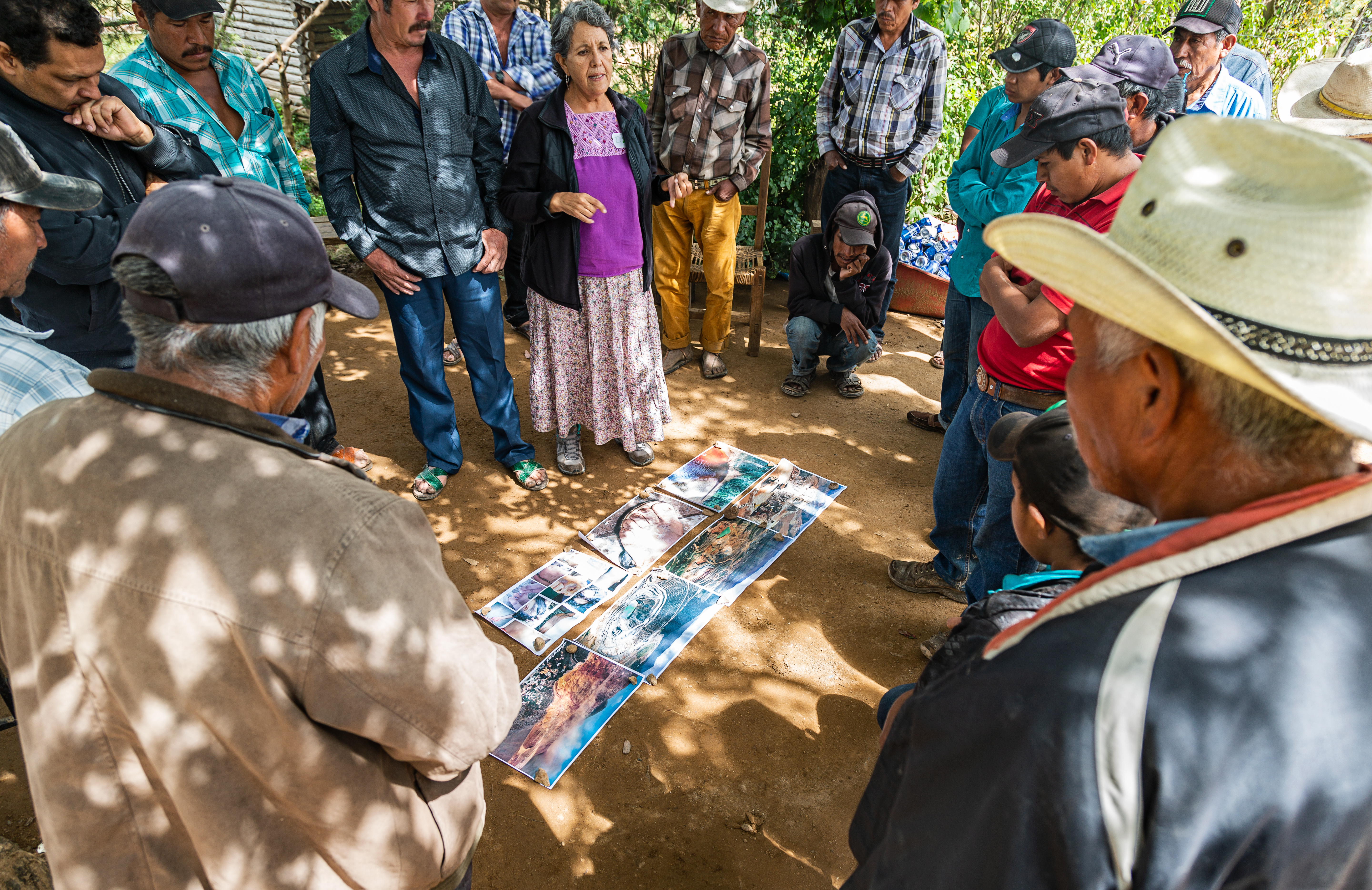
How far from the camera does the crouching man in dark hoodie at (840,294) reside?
462cm

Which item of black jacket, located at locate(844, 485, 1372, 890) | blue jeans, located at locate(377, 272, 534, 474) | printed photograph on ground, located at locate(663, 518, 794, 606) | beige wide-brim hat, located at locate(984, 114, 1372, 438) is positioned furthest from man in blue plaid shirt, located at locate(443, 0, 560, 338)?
black jacket, located at locate(844, 485, 1372, 890)

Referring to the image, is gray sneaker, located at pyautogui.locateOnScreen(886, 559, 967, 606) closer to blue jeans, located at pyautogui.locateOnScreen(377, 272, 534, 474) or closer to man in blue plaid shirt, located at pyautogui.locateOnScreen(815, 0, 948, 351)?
blue jeans, located at pyautogui.locateOnScreen(377, 272, 534, 474)

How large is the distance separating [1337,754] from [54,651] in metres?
1.59

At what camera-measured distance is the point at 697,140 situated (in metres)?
4.72

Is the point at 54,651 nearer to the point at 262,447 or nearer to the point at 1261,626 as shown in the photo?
the point at 262,447

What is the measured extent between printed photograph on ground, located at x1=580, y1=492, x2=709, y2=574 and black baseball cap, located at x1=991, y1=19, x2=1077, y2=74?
8.61 ft

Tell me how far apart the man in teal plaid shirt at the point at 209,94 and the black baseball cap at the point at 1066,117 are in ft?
9.28

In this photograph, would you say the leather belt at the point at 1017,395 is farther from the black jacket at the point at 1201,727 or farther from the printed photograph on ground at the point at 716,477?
the black jacket at the point at 1201,727

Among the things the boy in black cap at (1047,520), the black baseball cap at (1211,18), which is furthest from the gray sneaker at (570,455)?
the black baseball cap at (1211,18)

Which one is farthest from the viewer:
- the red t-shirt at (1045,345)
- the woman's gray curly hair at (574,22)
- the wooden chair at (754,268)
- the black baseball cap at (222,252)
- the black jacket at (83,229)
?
the wooden chair at (754,268)

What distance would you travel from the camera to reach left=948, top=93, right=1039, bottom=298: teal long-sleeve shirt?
11.1 feet

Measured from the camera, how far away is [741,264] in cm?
578

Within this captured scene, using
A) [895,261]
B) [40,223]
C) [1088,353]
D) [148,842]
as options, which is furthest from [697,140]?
[148,842]

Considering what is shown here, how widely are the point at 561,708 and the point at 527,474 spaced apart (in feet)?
5.13
